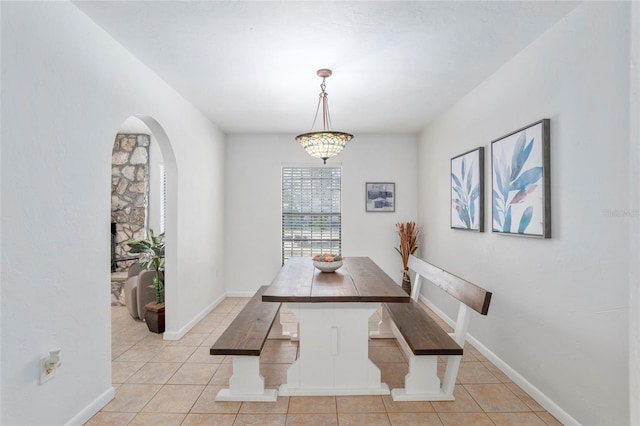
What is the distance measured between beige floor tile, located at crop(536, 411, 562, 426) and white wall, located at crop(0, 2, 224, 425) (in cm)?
275

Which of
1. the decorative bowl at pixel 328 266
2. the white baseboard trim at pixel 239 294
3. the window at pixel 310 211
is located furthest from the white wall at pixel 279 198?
the decorative bowl at pixel 328 266

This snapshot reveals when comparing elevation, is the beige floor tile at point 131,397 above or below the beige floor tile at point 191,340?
below

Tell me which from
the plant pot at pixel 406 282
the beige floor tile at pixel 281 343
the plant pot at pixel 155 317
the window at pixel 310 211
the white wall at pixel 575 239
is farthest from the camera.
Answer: the window at pixel 310 211

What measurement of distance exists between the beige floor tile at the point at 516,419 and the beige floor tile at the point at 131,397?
222 cm

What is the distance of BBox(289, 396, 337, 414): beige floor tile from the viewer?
2.11 metres

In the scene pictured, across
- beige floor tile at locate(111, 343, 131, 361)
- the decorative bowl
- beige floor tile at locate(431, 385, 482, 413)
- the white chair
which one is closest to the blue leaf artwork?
beige floor tile at locate(431, 385, 482, 413)

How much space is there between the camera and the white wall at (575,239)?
166 centimetres

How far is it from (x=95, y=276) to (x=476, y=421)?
251cm

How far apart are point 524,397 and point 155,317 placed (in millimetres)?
3262

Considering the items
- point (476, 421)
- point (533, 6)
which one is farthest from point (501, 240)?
point (533, 6)

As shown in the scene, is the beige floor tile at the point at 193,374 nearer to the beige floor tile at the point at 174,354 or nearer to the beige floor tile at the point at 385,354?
the beige floor tile at the point at 174,354

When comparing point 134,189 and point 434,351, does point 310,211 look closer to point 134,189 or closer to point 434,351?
point 134,189

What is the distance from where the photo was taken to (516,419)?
6.62ft

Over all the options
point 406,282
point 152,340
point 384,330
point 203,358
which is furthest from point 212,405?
point 406,282
